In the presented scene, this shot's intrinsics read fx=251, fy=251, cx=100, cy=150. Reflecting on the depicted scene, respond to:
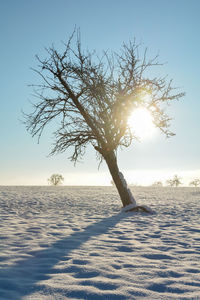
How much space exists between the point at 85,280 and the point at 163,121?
424 inches

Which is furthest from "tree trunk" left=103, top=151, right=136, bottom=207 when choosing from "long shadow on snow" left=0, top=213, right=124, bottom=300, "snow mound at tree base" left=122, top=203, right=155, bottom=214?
"long shadow on snow" left=0, top=213, right=124, bottom=300

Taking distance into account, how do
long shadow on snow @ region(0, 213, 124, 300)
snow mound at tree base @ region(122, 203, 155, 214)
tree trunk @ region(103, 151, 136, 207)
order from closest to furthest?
1. long shadow on snow @ region(0, 213, 124, 300)
2. snow mound at tree base @ region(122, 203, 155, 214)
3. tree trunk @ region(103, 151, 136, 207)

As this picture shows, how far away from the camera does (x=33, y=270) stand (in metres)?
4.03

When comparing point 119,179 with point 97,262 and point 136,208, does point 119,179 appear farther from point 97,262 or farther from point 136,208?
point 97,262

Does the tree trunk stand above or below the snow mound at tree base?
above

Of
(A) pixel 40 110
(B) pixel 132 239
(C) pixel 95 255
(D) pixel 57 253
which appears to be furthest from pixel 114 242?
(A) pixel 40 110

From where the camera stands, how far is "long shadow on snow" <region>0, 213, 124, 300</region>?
3.26 m

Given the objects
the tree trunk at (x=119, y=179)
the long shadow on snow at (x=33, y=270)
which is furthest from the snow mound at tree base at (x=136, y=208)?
the long shadow on snow at (x=33, y=270)

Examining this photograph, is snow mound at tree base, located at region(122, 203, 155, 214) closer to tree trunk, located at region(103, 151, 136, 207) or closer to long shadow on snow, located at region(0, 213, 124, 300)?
tree trunk, located at region(103, 151, 136, 207)

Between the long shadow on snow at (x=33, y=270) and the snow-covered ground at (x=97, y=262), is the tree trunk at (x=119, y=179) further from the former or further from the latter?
the long shadow on snow at (x=33, y=270)

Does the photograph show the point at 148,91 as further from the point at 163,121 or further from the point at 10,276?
the point at 10,276

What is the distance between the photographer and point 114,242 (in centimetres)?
599

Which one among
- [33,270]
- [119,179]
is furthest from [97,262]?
[119,179]

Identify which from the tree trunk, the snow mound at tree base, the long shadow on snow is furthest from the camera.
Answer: the tree trunk
